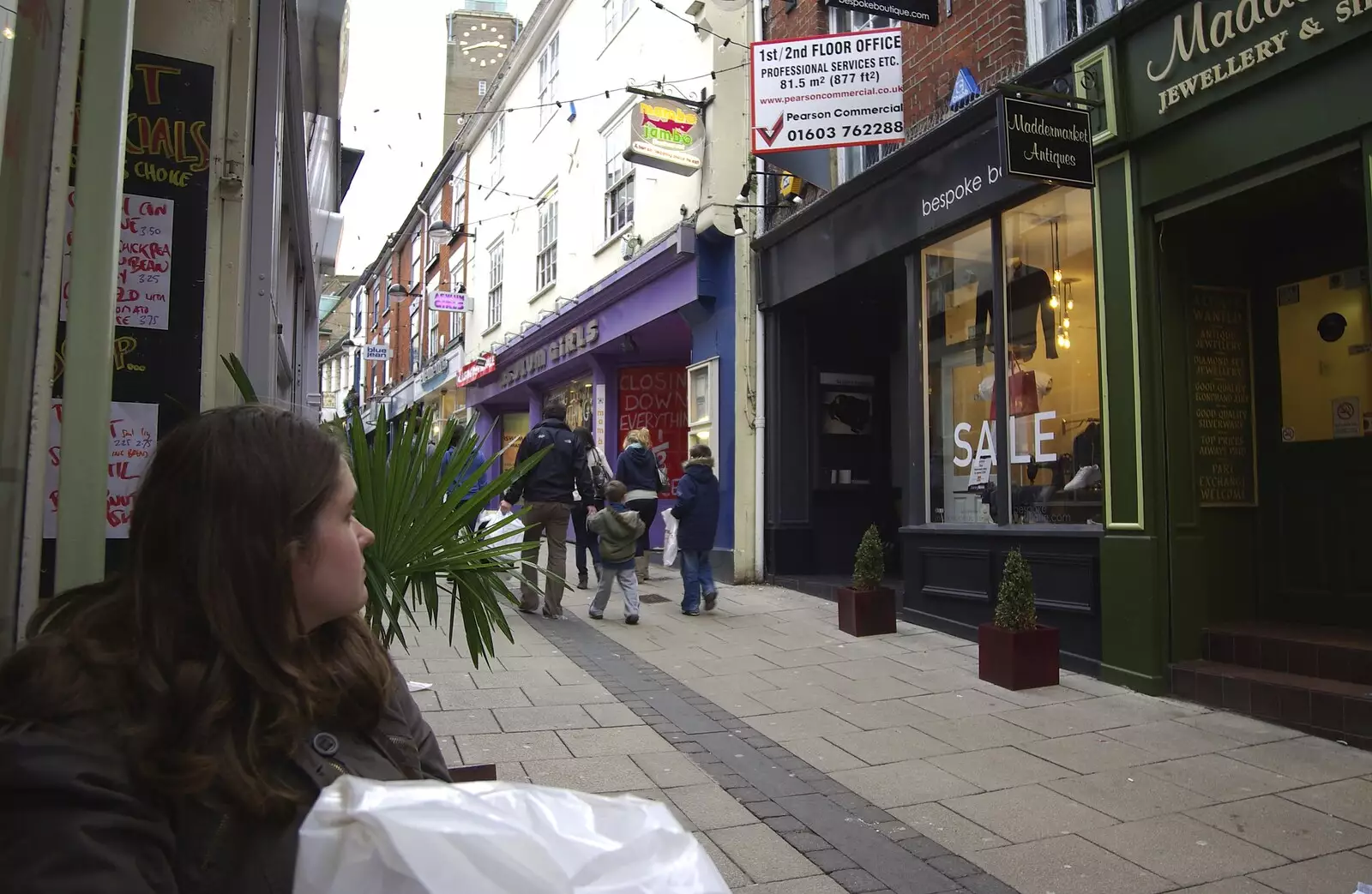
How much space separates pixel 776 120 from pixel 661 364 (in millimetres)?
7495

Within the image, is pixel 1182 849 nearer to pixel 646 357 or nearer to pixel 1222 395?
pixel 1222 395

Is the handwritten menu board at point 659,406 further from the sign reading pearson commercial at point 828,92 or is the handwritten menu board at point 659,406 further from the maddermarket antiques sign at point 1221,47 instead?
the maddermarket antiques sign at point 1221,47

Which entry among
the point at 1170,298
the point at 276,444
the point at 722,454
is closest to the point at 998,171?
the point at 1170,298

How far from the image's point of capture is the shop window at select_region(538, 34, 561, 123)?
54.6 ft

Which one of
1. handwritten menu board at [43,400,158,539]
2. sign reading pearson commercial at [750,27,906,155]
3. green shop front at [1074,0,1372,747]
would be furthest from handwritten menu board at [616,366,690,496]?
handwritten menu board at [43,400,158,539]

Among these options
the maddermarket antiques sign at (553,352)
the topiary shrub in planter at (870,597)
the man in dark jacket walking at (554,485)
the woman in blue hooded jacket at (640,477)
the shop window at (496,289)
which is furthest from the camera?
the shop window at (496,289)

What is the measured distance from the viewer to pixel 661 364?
600 inches

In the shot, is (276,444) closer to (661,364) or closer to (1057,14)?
(1057,14)

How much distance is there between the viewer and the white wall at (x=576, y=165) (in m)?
12.4

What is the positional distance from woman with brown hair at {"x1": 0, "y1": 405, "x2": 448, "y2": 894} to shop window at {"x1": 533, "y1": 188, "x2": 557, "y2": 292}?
15886mm

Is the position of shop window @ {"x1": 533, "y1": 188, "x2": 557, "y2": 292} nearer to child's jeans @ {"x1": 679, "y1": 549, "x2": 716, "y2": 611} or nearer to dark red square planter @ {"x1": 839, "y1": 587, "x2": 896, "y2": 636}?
child's jeans @ {"x1": 679, "y1": 549, "x2": 716, "y2": 611}

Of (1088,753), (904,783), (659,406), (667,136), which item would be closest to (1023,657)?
→ (1088,753)

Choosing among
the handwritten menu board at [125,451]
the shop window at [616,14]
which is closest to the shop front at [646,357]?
the shop window at [616,14]

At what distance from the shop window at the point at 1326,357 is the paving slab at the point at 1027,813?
355cm
